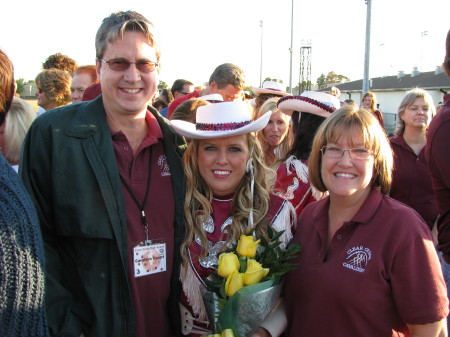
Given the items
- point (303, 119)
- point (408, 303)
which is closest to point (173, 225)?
point (408, 303)

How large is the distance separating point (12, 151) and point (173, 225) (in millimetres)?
1799

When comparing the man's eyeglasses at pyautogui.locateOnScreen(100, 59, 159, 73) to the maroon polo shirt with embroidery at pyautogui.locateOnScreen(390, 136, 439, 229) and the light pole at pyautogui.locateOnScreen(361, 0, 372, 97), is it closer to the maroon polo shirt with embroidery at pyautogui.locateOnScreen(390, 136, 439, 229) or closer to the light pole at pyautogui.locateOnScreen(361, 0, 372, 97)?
the maroon polo shirt with embroidery at pyautogui.locateOnScreen(390, 136, 439, 229)

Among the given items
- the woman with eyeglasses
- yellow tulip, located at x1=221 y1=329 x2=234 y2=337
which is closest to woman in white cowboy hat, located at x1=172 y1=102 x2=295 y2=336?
the woman with eyeglasses

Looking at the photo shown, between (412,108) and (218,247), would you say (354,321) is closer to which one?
(218,247)

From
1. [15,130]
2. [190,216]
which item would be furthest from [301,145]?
[15,130]

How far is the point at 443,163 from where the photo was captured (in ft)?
8.46

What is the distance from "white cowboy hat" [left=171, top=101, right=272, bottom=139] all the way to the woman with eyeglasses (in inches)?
16.3

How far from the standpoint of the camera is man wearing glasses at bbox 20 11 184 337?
2016 mm

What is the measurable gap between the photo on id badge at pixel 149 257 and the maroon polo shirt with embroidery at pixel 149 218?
2 cm

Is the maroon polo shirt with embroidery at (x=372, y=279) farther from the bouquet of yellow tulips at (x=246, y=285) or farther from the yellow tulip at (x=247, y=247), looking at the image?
the yellow tulip at (x=247, y=247)

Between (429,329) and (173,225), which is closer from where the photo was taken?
(429,329)

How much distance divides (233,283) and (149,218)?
647 millimetres

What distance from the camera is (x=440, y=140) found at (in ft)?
8.52

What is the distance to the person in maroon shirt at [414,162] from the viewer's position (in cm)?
406
